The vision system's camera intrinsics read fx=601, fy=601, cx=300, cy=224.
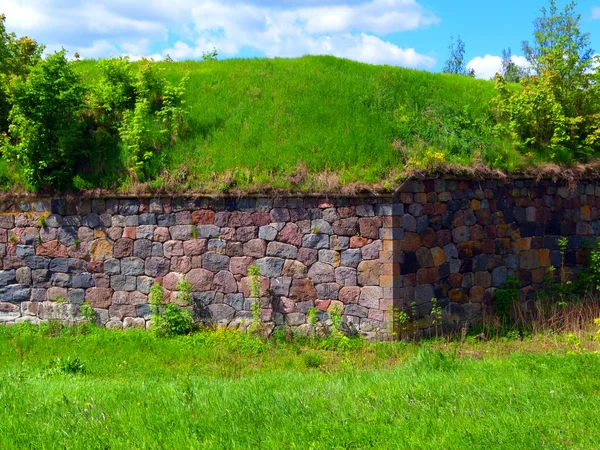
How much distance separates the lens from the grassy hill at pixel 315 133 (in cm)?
970

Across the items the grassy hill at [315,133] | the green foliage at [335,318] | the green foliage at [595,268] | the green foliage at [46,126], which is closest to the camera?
the green foliage at [335,318]

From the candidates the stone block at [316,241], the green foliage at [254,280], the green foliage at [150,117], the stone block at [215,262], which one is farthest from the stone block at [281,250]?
the green foliage at [150,117]

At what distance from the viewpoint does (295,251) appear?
31.0 ft

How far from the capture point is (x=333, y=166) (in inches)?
383

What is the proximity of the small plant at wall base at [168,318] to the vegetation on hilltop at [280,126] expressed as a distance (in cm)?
180

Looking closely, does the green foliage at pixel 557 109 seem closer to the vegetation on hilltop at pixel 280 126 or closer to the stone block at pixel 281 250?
the vegetation on hilltop at pixel 280 126

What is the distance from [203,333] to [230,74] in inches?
236

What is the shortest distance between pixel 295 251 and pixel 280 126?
2.55m

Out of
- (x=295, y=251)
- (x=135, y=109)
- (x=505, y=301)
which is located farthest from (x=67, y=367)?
(x=505, y=301)

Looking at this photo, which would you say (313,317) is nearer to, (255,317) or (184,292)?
(255,317)

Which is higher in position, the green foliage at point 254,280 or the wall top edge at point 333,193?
the wall top edge at point 333,193

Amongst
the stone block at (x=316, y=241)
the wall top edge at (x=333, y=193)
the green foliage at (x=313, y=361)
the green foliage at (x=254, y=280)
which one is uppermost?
the wall top edge at (x=333, y=193)

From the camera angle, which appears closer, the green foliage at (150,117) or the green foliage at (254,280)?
the green foliage at (254,280)

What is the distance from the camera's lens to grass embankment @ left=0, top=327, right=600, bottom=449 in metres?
4.65
